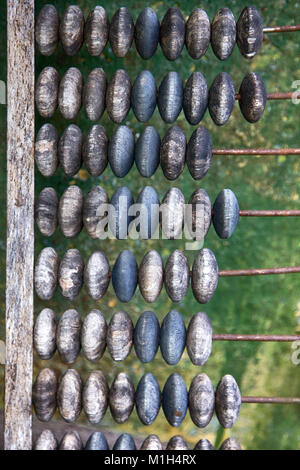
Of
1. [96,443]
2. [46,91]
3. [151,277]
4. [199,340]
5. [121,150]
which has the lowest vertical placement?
[96,443]

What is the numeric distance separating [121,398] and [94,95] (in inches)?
19.6

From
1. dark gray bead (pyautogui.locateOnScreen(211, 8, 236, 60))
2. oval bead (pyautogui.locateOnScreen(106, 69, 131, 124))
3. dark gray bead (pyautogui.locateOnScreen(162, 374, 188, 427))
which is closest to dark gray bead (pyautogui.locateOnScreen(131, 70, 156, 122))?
oval bead (pyautogui.locateOnScreen(106, 69, 131, 124))

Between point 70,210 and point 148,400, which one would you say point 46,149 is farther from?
point 148,400

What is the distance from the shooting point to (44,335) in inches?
31.0

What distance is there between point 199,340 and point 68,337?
21cm

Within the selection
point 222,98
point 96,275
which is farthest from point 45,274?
point 222,98

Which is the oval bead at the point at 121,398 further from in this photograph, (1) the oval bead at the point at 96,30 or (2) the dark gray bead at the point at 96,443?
(1) the oval bead at the point at 96,30

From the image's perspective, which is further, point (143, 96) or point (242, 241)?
point (242, 241)

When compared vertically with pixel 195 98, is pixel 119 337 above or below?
below

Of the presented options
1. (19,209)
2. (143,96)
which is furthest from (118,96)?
(19,209)

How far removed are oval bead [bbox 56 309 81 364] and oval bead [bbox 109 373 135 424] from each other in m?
0.09

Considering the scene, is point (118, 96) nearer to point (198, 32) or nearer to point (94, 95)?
point (94, 95)

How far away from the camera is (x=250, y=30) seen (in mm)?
771

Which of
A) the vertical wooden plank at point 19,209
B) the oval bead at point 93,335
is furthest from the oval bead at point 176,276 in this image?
the vertical wooden plank at point 19,209
